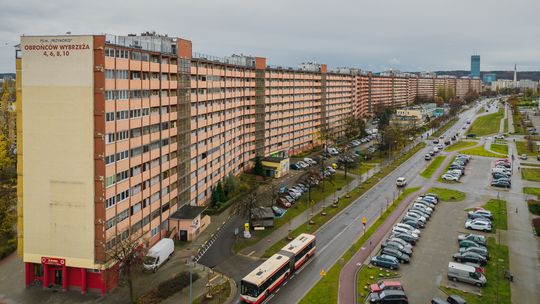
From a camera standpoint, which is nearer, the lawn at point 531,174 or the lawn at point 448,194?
the lawn at point 448,194

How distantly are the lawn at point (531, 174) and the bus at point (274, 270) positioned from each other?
58.3 meters

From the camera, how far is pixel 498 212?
2496 inches

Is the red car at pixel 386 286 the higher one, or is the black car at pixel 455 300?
the red car at pixel 386 286

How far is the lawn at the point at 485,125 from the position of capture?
15475 cm

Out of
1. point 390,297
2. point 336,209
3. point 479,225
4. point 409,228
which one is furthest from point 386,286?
point 336,209

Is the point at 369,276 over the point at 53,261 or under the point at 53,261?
under

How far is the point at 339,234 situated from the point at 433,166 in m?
51.0

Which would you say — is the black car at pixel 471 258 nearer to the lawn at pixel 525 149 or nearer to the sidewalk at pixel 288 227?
the sidewalk at pixel 288 227

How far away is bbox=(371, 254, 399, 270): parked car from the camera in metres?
Answer: 44.4

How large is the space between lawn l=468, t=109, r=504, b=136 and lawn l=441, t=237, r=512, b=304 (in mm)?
113107

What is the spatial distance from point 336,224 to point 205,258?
738 inches

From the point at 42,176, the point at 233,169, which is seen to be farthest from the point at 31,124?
the point at 233,169

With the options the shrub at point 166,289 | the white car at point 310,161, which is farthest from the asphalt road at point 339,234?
the white car at point 310,161

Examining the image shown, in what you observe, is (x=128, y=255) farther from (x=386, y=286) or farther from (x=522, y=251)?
(x=522, y=251)
